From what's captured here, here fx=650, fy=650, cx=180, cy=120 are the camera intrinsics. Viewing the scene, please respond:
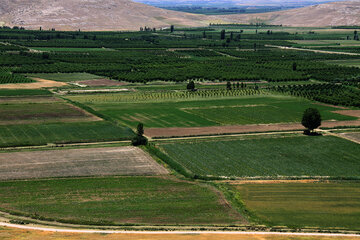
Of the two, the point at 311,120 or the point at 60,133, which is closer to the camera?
the point at 60,133

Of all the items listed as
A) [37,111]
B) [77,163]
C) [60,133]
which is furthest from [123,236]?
[37,111]

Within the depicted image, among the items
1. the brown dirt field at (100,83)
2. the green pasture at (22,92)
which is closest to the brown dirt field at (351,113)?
the brown dirt field at (100,83)

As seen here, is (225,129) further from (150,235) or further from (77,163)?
(150,235)

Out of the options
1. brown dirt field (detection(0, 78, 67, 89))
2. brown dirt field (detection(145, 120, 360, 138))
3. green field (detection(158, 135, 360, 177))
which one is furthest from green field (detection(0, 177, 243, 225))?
brown dirt field (detection(0, 78, 67, 89))

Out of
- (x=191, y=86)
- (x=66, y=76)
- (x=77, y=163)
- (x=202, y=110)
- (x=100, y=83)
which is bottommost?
(x=77, y=163)

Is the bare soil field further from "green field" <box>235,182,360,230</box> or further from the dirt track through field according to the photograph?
the dirt track through field

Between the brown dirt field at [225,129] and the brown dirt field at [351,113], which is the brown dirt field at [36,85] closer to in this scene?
the brown dirt field at [225,129]

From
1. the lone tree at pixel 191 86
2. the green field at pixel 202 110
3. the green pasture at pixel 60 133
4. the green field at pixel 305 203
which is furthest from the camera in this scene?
the lone tree at pixel 191 86

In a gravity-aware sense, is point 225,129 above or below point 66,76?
below
